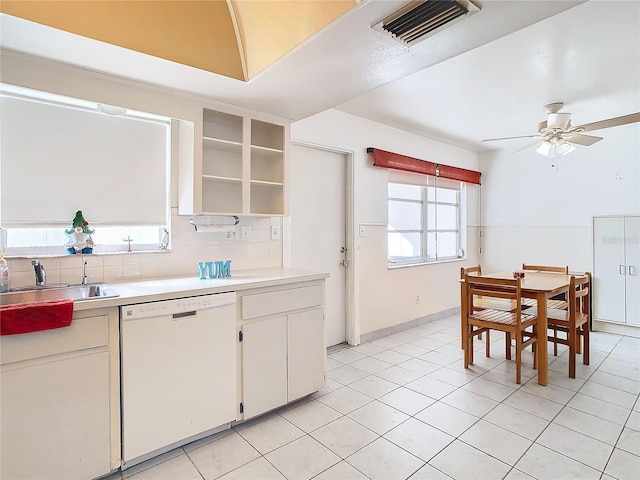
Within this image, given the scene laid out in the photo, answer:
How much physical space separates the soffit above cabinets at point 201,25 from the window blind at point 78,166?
0.66 m

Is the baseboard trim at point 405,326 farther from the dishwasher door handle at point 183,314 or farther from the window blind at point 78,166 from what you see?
the window blind at point 78,166

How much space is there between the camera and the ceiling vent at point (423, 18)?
4.63ft

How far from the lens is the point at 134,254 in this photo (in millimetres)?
2303

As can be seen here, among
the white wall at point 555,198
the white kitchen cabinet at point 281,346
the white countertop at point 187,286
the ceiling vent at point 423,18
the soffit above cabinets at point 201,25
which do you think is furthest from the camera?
Result: the white wall at point 555,198

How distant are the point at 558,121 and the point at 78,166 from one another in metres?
3.80

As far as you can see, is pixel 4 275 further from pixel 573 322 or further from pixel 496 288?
pixel 573 322

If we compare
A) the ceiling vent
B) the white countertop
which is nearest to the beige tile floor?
the white countertop

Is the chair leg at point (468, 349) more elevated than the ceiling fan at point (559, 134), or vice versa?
the ceiling fan at point (559, 134)

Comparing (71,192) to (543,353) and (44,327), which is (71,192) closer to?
Result: (44,327)

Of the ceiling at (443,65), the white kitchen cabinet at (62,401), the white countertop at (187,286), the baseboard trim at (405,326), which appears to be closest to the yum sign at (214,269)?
the white countertop at (187,286)

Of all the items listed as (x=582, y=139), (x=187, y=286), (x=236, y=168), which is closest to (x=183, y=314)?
(x=187, y=286)

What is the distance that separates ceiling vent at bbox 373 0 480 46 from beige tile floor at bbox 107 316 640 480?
84.8 inches

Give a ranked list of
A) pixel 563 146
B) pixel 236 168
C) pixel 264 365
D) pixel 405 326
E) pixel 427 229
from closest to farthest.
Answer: pixel 264 365 → pixel 236 168 → pixel 563 146 → pixel 405 326 → pixel 427 229

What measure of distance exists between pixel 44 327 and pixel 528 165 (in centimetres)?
575
